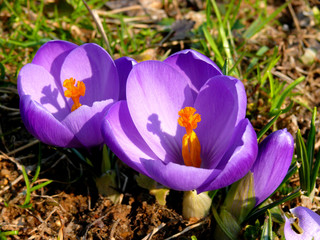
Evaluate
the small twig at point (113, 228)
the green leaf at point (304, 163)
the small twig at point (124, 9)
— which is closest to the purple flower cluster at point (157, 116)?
the green leaf at point (304, 163)

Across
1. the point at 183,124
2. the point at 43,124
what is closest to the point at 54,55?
the point at 43,124

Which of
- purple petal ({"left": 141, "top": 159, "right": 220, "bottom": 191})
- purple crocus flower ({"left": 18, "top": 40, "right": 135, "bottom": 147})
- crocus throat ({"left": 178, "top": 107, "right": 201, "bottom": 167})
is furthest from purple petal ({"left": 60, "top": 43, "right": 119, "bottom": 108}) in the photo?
purple petal ({"left": 141, "top": 159, "right": 220, "bottom": 191})

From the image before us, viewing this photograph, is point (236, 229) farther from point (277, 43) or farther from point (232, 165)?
point (277, 43)

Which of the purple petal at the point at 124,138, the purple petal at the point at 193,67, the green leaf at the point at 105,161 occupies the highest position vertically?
the purple petal at the point at 193,67

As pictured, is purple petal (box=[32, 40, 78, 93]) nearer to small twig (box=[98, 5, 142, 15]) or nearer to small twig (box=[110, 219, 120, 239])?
small twig (box=[110, 219, 120, 239])

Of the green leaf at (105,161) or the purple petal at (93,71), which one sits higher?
the purple petal at (93,71)

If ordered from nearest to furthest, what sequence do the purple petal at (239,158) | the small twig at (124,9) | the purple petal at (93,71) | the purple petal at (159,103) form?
the purple petal at (239,158), the purple petal at (159,103), the purple petal at (93,71), the small twig at (124,9)

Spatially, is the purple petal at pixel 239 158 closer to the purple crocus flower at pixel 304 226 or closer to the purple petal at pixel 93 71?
the purple crocus flower at pixel 304 226

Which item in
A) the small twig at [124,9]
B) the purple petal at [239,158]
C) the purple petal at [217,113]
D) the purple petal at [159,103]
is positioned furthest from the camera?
the small twig at [124,9]
